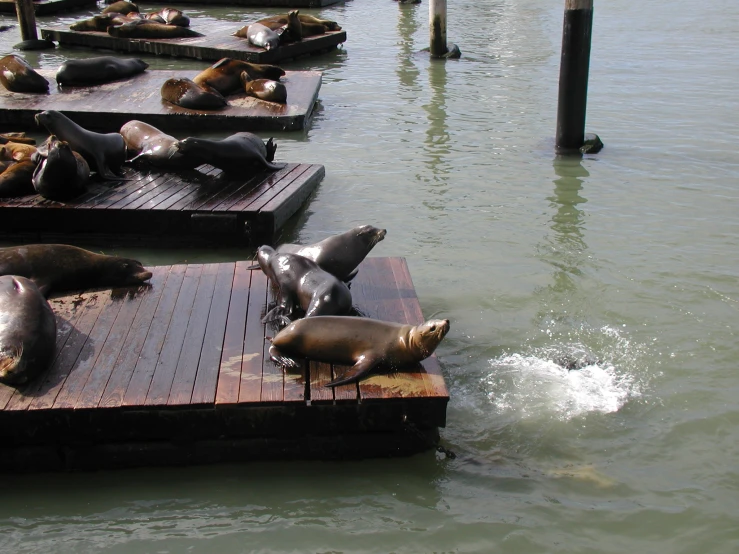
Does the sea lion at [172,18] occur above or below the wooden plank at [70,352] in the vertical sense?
above

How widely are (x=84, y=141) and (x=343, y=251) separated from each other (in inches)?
129

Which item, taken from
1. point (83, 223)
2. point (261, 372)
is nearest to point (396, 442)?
point (261, 372)

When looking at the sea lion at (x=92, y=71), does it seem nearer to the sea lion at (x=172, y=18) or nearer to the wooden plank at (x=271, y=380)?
the sea lion at (x=172, y=18)

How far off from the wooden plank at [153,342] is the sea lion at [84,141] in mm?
2280

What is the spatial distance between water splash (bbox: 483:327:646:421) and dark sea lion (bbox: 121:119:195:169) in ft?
12.3

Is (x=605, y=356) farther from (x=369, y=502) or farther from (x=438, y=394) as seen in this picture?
(x=369, y=502)

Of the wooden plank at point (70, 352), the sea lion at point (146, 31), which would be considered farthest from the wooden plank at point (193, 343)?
the sea lion at point (146, 31)

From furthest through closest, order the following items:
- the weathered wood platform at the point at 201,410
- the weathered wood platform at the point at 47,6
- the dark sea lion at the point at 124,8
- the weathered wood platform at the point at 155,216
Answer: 1. the weathered wood platform at the point at 47,6
2. the dark sea lion at the point at 124,8
3. the weathered wood platform at the point at 155,216
4. the weathered wood platform at the point at 201,410

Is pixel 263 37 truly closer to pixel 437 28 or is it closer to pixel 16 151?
pixel 437 28

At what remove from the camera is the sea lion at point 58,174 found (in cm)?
652

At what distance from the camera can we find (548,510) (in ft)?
11.8

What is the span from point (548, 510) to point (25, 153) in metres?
5.70

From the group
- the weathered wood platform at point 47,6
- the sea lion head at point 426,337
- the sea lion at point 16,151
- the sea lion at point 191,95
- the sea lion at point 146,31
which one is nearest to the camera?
the sea lion head at point 426,337

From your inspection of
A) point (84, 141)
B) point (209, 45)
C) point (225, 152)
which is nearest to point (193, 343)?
point (225, 152)
